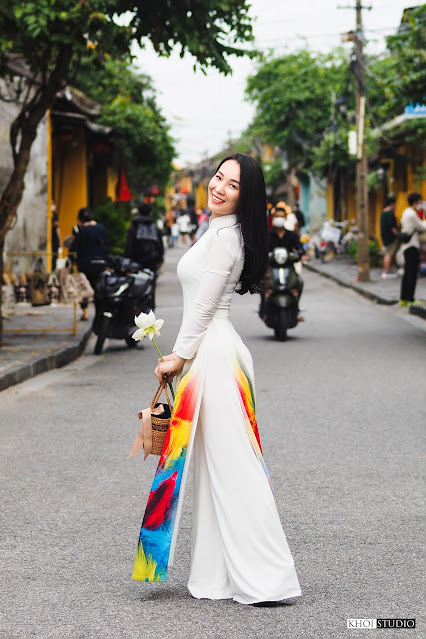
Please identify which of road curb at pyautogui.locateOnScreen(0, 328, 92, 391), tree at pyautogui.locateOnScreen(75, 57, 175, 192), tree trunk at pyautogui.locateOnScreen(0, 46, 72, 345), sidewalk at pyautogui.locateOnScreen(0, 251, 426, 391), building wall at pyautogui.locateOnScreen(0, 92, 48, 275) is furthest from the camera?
tree at pyautogui.locateOnScreen(75, 57, 175, 192)

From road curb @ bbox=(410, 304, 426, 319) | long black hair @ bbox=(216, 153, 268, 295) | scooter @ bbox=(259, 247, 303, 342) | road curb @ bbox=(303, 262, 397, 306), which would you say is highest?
long black hair @ bbox=(216, 153, 268, 295)

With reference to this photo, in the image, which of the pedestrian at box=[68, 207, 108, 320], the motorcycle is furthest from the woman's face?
the pedestrian at box=[68, 207, 108, 320]

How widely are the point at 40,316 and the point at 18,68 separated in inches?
192

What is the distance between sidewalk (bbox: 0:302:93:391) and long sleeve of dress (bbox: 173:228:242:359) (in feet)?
20.8

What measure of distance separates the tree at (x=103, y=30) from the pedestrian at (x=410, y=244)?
6.22 m

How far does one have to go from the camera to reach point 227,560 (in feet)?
13.8

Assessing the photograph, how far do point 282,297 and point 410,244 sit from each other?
4579 millimetres

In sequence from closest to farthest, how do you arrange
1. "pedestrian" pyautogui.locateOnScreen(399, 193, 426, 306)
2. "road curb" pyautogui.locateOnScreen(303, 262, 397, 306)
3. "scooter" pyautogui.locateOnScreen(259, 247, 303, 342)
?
"scooter" pyautogui.locateOnScreen(259, 247, 303, 342)
"pedestrian" pyautogui.locateOnScreen(399, 193, 426, 306)
"road curb" pyautogui.locateOnScreen(303, 262, 397, 306)

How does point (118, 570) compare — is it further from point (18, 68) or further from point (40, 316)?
point (18, 68)

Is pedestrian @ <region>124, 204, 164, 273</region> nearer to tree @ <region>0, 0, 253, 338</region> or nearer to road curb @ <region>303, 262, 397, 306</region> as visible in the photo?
tree @ <region>0, 0, 253, 338</region>

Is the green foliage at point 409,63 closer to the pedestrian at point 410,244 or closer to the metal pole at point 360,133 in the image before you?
the pedestrian at point 410,244

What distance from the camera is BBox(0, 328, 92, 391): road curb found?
1067 centimetres

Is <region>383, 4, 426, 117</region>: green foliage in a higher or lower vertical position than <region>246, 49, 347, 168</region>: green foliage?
lower

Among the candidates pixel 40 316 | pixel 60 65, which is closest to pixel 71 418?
pixel 60 65
